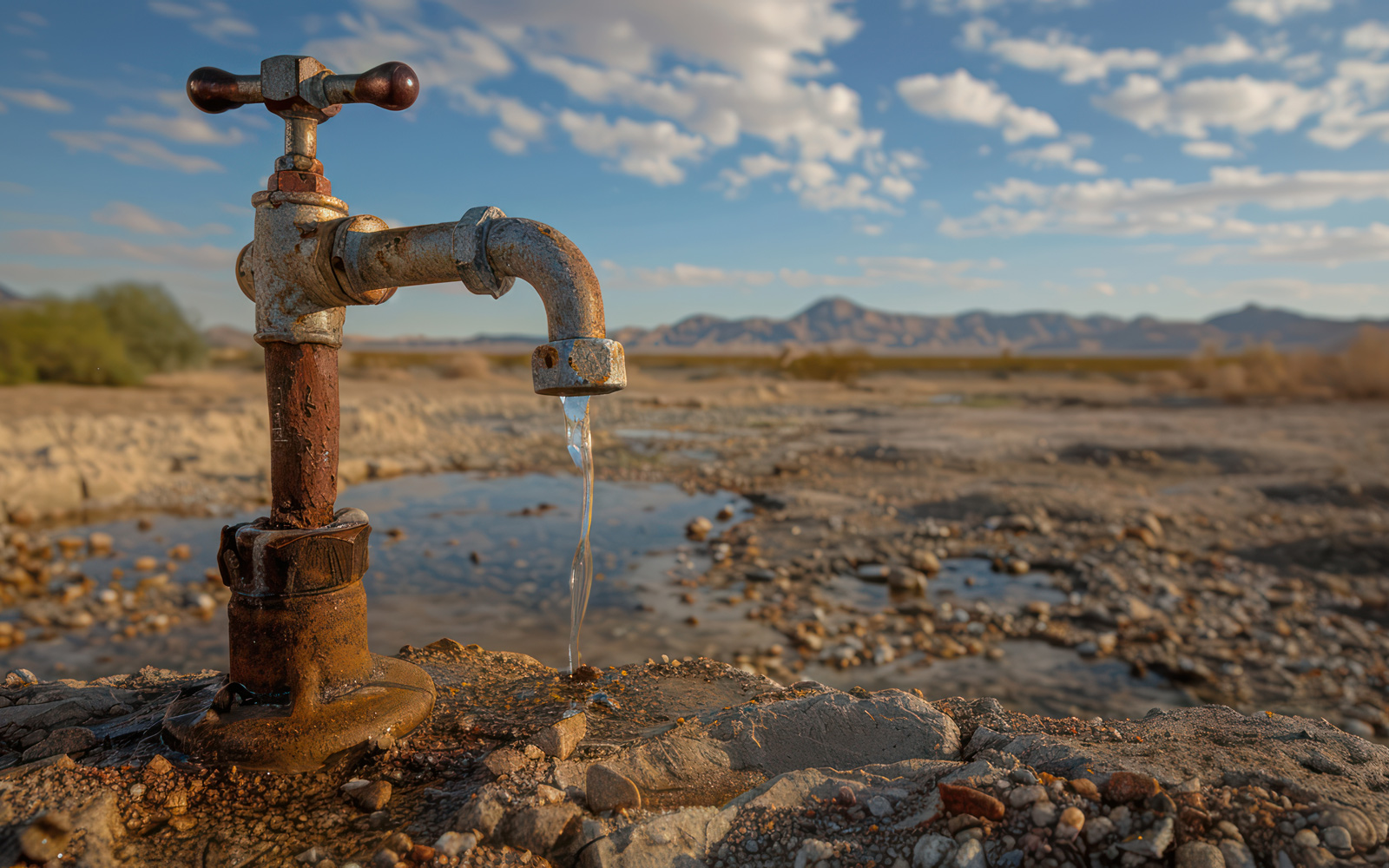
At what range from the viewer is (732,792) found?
1808 millimetres

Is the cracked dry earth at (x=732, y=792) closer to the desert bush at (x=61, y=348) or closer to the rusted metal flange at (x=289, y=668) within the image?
the rusted metal flange at (x=289, y=668)

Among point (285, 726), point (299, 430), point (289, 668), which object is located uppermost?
point (299, 430)

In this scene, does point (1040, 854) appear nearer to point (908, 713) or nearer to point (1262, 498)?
point (908, 713)

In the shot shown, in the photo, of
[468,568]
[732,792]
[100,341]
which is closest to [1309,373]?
[468,568]

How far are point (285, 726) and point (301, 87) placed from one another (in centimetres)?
180

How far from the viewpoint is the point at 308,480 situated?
204 centimetres

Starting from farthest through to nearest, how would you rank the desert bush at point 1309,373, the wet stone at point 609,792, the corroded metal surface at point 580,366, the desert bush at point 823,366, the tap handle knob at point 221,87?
the desert bush at point 823,366
the desert bush at point 1309,373
the tap handle knob at point 221,87
the corroded metal surface at point 580,366
the wet stone at point 609,792

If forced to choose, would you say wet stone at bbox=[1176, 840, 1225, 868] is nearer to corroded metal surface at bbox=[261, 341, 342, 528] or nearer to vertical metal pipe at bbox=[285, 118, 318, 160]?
corroded metal surface at bbox=[261, 341, 342, 528]

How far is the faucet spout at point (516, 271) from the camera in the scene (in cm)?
181

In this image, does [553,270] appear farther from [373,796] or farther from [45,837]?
[45,837]

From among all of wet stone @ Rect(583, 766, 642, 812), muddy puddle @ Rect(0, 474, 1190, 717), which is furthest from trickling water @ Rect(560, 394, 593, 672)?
muddy puddle @ Rect(0, 474, 1190, 717)

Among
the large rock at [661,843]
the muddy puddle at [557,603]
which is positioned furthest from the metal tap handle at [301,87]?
the muddy puddle at [557,603]

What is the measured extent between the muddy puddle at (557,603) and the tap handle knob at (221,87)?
10.9 feet

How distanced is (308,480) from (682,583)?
391cm
